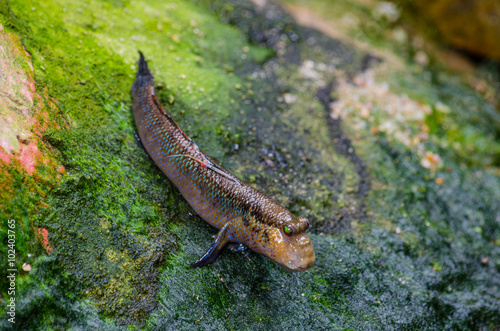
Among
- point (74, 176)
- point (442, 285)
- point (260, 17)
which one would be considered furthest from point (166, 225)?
point (260, 17)

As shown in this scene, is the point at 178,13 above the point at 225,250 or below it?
above

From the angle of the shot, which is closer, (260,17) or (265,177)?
(265,177)

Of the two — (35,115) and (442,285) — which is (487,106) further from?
(35,115)

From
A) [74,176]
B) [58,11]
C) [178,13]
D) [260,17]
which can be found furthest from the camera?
[260,17]

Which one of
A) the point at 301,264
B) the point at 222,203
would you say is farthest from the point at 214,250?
the point at 301,264

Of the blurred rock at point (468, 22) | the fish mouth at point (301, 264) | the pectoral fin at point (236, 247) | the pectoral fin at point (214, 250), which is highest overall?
the blurred rock at point (468, 22)

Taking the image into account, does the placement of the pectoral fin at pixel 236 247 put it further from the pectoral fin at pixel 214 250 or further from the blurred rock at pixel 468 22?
the blurred rock at pixel 468 22

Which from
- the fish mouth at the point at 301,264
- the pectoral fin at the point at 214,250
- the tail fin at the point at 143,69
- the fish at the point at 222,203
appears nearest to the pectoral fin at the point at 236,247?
the fish at the point at 222,203
